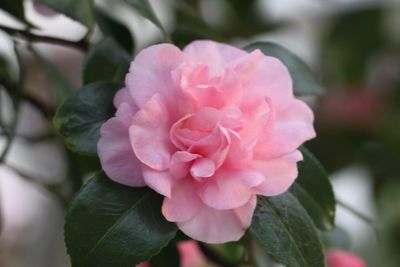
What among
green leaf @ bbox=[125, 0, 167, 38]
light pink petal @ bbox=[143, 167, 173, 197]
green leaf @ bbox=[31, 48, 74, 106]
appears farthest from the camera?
green leaf @ bbox=[31, 48, 74, 106]

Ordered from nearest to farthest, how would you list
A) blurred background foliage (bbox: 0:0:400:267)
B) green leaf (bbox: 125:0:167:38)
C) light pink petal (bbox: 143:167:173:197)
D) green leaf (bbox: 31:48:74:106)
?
light pink petal (bbox: 143:167:173:197) → green leaf (bbox: 125:0:167:38) → green leaf (bbox: 31:48:74:106) → blurred background foliage (bbox: 0:0:400:267)

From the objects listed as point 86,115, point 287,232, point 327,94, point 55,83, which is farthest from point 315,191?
point 327,94

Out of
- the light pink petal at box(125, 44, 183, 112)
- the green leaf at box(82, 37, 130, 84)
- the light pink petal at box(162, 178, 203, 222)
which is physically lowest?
the light pink petal at box(162, 178, 203, 222)

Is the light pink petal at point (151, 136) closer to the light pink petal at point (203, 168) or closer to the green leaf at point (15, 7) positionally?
the light pink petal at point (203, 168)

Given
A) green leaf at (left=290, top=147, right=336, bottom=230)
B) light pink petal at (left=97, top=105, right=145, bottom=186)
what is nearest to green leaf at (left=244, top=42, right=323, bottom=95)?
green leaf at (left=290, top=147, right=336, bottom=230)

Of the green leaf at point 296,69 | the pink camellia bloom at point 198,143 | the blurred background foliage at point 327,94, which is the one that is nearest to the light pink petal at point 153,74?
the pink camellia bloom at point 198,143

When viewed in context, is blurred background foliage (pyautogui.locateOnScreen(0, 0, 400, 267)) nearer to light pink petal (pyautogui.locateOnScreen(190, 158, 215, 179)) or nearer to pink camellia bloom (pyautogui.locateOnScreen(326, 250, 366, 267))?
pink camellia bloom (pyautogui.locateOnScreen(326, 250, 366, 267))

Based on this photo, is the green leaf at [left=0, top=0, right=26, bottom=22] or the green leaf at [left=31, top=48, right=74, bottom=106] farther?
the green leaf at [left=31, top=48, right=74, bottom=106]
